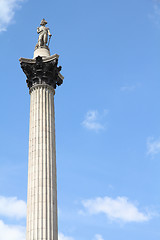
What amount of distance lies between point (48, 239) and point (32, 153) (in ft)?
23.0

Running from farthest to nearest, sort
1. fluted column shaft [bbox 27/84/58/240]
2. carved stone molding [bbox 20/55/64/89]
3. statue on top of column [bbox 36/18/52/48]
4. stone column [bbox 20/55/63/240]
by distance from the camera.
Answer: statue on top of column [bbox 36/18/52/48], carved stone molding [bbox 20/55/64/89], stone column [bbox 20/55/63/240], fluted column shaft [bbox 27/84/58/240]

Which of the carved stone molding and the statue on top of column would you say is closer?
the carved stone molding

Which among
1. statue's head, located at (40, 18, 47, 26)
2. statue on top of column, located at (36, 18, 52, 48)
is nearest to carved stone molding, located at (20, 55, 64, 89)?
statue on top of column, located at (36, 18, 52, 48)

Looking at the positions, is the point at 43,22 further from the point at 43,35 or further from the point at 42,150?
the point at 42,150

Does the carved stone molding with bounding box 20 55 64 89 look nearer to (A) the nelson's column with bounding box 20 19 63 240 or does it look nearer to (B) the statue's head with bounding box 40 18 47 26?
(A) the nelson's column with bounding box 20 19 63 240

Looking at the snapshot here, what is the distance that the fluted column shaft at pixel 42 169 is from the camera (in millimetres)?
29000

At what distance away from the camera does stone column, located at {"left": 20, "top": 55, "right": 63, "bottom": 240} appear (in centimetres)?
2914

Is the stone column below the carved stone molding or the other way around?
below

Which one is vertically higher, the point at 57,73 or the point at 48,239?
the point at 57,73

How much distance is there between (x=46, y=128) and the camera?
33156mm

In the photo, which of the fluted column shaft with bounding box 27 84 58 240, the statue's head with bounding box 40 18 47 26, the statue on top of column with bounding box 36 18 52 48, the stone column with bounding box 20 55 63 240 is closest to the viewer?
the fluted column shaft with bounding box 27 84 58 240

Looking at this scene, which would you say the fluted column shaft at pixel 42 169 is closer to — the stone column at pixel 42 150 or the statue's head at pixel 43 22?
the stone column at pixel 42 150

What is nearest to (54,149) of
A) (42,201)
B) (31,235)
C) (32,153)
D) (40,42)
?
(32,153)

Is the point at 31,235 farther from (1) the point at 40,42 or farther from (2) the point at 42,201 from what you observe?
(1) the point at 40,42
